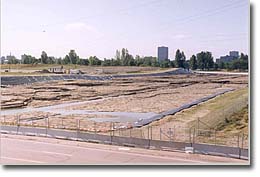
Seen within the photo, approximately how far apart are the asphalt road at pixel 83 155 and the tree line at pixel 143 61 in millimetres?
2135

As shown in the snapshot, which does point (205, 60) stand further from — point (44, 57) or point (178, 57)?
point (44, 57)

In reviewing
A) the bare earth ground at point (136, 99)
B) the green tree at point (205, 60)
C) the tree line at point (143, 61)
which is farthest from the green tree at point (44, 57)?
the green tree at point (205, 60)

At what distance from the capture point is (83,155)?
840cm

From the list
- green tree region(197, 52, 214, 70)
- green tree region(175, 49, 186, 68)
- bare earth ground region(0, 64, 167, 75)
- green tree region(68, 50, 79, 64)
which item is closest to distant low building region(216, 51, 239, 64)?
green tree region(197, 52, 214, 70)

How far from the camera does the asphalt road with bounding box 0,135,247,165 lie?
24.9 ft

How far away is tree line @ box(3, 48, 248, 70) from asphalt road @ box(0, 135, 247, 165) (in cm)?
213

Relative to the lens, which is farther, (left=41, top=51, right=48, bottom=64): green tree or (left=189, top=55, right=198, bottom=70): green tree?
(left=41, top=51, right=48, bottom=64): green tree

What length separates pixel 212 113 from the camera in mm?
12695

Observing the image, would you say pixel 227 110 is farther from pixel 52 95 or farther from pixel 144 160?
pixel 52 95

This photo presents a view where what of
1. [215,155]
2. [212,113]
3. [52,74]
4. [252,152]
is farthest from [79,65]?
[252,152]

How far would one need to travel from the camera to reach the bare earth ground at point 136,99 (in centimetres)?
1170

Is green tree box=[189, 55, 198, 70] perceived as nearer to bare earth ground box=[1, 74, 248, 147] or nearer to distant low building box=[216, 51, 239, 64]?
distant low building box=[216, 51, 239, 64]

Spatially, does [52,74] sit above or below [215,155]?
above
